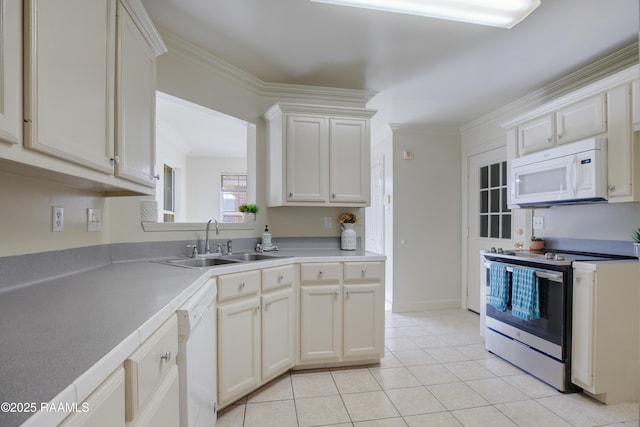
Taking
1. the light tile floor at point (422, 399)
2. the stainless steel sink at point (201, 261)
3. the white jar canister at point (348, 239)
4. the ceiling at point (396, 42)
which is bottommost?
the light tile floor at point (422, 399)

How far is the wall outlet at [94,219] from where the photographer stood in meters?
1.70

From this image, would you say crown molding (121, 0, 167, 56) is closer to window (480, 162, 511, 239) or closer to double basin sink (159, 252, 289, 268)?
double basin sink (159, 252, 289, 268)

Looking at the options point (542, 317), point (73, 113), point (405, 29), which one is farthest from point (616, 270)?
point (73, 113)

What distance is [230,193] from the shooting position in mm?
7199

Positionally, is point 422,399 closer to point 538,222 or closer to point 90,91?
point 538,222

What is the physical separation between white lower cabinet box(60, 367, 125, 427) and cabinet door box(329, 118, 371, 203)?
2.25m

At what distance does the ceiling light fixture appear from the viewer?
5.71 feet

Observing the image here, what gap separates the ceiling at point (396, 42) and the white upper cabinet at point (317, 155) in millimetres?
367

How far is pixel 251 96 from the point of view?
9.53ft

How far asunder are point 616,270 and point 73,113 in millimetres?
2980

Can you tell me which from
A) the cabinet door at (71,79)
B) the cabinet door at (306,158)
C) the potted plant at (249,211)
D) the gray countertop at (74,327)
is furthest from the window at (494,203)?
the cabinet door at (71,79)

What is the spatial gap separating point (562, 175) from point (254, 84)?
2.64 metres

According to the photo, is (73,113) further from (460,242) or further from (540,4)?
(460,242)

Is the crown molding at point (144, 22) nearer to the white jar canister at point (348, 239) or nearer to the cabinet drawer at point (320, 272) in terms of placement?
the cabinet drawer at point (320, 272)
